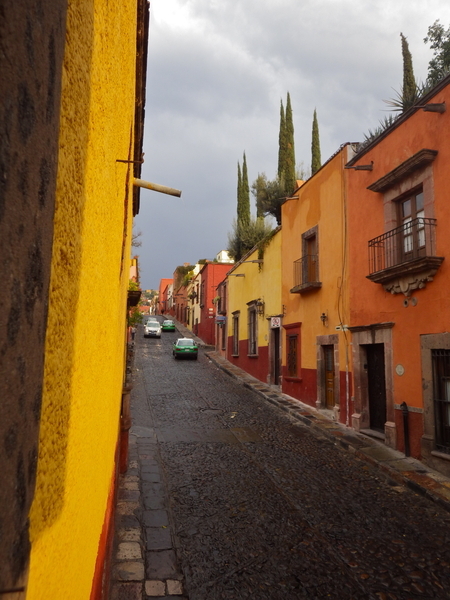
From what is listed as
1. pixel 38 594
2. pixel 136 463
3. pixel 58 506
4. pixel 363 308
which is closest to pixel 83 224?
pixel 58 506

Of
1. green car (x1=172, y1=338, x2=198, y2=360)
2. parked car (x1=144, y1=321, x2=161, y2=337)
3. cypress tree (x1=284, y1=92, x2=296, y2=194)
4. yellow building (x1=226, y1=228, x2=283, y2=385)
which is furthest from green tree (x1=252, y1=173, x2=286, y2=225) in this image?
parked car (x1=144, y1=321, x2=161, y2=337)

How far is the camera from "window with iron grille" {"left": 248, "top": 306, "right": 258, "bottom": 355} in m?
20.9

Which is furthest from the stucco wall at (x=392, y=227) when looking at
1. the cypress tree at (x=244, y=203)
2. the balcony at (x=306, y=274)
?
the cypress tree at (x=244, y=203)

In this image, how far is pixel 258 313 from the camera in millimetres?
20094

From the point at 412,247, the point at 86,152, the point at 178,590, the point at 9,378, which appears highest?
the point at 412,247

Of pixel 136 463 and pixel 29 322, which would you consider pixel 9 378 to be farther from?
pixel 136 463

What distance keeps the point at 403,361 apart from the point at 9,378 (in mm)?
9725

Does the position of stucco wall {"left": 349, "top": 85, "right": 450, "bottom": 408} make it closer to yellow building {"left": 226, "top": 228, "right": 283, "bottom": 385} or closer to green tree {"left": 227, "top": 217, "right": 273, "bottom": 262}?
yellow building {"left": 226, "top": 228, "right": 283, "bottom": 385}

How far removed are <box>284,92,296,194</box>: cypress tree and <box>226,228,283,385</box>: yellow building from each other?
694 centimetres

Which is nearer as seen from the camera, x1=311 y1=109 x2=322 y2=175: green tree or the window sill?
the window sill

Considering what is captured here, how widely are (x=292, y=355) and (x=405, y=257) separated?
700 cm

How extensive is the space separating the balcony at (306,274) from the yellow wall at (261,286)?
2333mm

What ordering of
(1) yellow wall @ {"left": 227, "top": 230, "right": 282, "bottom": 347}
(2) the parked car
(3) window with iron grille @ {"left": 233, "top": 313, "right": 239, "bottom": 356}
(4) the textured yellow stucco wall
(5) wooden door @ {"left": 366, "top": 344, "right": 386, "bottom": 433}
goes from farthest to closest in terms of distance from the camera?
(2) the parked car → (3) window with iron grille @ {"left": 233, "top": 313, "right": 239, "bottom": 356} → (1) yellow wall @ {"left": 227, "top": 230, "right": 282, "bottom": 347} → (5) wooden door @ {"left": 366, "top": 344, "right": 386, "bottom": 433} → (4) the textured yellow stucco wall

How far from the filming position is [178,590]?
412 cm
